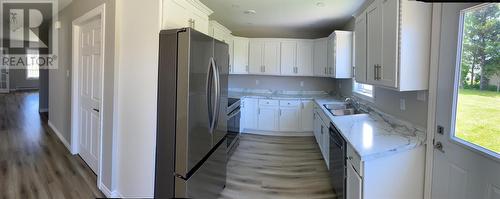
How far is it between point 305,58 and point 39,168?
15.1ft

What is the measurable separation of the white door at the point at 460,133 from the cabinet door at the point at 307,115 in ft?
10.0

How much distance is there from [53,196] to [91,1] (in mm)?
2019

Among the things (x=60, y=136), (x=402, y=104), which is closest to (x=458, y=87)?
(x=402, y=104)

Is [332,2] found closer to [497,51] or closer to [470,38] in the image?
[470,38]

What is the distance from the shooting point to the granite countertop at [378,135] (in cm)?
182

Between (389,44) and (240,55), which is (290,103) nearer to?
(240,55)

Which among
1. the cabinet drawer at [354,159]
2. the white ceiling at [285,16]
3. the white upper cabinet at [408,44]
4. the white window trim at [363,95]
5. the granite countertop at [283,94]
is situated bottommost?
the cabinet drawer at [354,159]

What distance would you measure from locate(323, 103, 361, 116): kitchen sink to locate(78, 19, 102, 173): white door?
9.50ft

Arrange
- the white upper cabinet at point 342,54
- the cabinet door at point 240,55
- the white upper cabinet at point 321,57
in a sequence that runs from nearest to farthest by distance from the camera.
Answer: the white upper cabinet at point 342,54 → the white upper cabinet at point 321,57 → the cabinet door at point 240,55

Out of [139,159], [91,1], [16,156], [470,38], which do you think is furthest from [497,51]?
[16,156]

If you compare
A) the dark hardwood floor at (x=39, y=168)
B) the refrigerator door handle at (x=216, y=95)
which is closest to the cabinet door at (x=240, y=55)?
the refrigerator door handle at (x=216, y=95)

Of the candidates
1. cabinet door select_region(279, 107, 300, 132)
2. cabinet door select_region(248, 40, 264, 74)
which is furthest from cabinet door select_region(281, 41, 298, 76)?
cabinet door select_region(279, 107, 300, 132)

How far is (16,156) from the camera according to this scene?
3498 mm

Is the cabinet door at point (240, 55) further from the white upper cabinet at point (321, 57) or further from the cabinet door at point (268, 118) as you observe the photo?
the white upper cabinet at point (321, 57)
